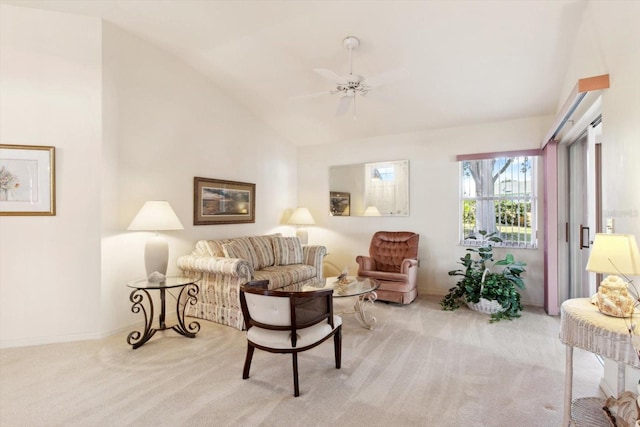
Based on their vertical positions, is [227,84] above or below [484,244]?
above

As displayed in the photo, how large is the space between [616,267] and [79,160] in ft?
14.8

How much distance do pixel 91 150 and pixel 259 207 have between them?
2.67m

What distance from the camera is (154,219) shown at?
3.44 m

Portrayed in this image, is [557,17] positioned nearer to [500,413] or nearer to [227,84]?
[500,413]

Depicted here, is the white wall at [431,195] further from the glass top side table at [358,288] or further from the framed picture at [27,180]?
the framed picture at [27,180]

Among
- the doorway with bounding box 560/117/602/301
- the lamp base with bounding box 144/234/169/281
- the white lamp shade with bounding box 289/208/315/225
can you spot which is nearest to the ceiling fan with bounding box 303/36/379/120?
the doorway with bounding box 560/117/602/301

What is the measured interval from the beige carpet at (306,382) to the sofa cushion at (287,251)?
1572mm

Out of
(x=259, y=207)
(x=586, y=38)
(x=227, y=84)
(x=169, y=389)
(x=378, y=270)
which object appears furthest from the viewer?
(x=259, y=207)

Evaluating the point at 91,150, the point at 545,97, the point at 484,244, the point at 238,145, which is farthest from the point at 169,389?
the point at 545,97

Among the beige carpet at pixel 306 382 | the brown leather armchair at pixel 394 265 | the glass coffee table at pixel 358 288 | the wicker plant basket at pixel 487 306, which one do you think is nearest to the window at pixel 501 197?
the brown leather armchair at pixel 394 265

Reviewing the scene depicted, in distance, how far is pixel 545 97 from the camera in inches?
155

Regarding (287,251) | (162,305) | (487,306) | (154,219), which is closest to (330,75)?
(154,219)

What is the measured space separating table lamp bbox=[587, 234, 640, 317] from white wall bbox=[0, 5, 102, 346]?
4.23 meters

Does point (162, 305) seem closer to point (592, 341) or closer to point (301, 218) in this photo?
point (301, 218)
